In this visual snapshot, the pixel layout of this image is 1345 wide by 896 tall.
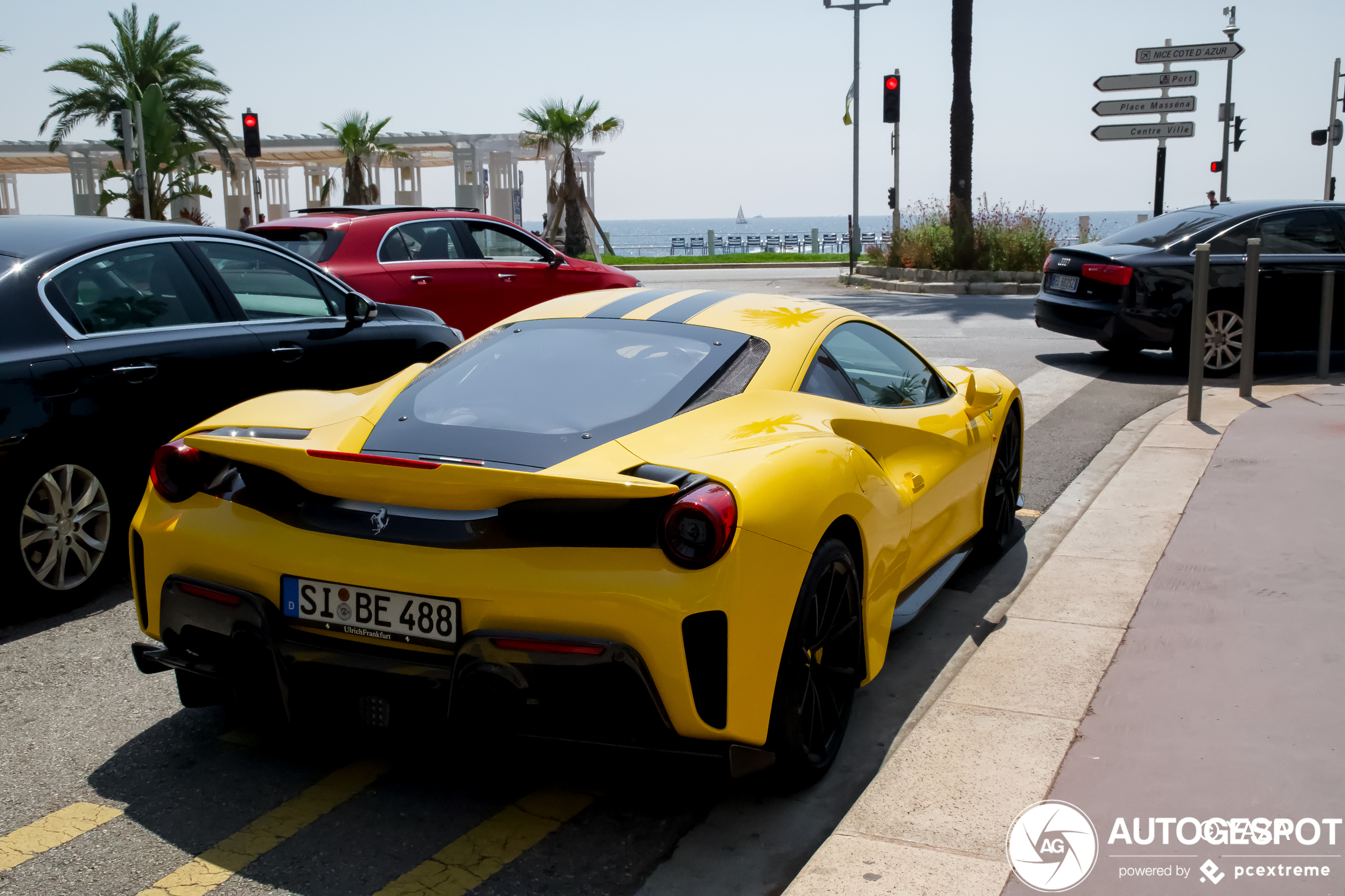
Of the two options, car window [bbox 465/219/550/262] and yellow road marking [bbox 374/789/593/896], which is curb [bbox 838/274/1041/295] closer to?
car window [bbox 465/219/550/262]

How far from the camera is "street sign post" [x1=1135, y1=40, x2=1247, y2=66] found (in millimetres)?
21516

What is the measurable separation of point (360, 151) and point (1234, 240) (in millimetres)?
37539

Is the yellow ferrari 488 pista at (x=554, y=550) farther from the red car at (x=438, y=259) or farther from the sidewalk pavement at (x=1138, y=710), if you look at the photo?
the red car at (x=438, y=259)

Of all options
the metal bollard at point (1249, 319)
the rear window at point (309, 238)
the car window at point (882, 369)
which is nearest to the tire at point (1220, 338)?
the metal bollard at point (1249, 319)

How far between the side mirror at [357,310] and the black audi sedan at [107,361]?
0.28 meters

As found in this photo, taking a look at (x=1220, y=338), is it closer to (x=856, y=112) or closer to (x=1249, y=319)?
(x=1249, y=319)

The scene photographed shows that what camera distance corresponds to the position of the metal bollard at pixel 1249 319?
29.8ft

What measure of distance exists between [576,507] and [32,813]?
1.73 m

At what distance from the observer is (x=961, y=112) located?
23.5 metres

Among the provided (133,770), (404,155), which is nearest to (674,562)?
(133,770)

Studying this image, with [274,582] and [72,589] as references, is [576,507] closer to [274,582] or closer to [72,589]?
[274,582]

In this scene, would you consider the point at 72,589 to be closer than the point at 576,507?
No

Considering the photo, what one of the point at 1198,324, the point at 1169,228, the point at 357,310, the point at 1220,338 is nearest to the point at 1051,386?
the point at 1220,338

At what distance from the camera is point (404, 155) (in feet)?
147
